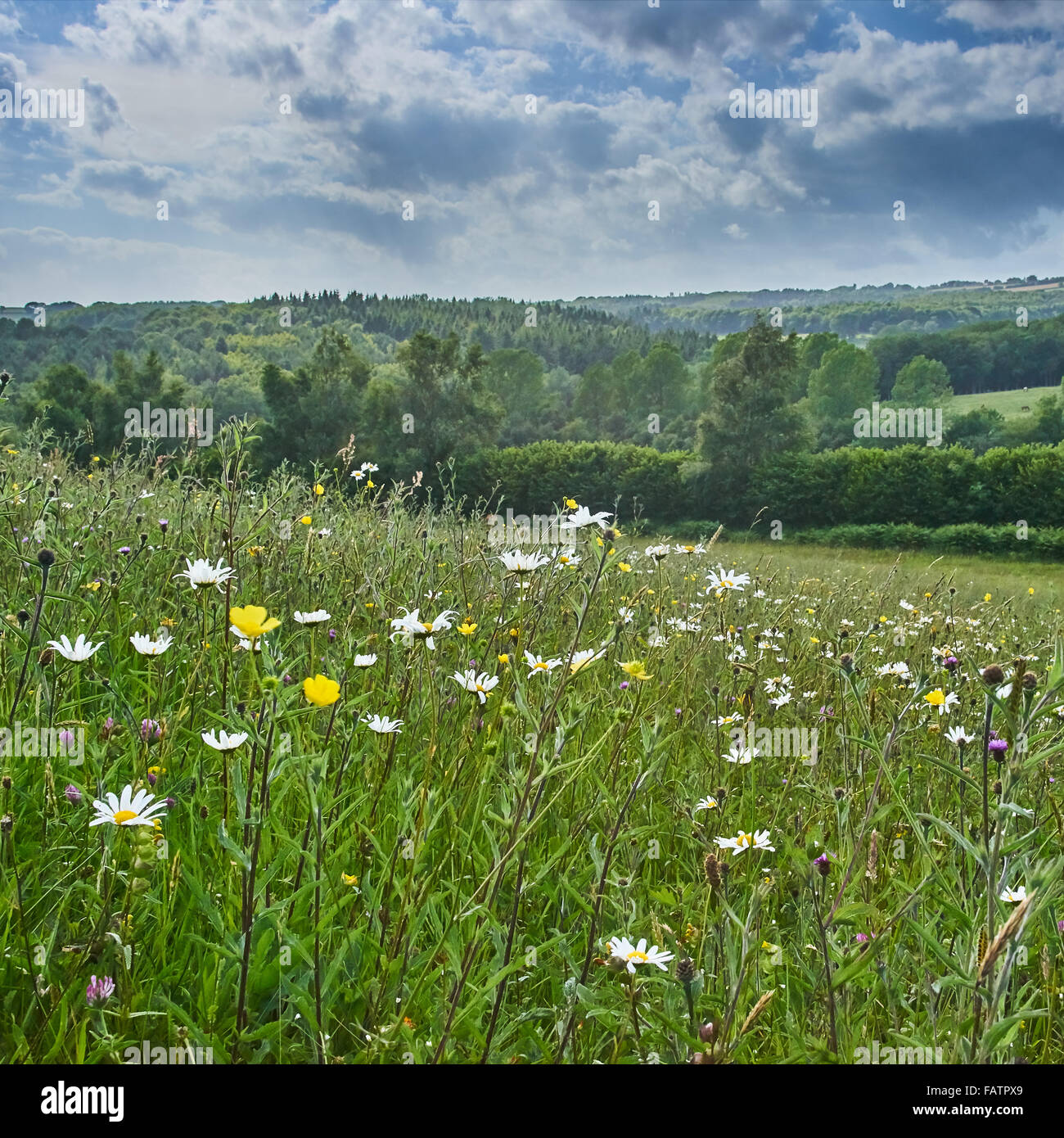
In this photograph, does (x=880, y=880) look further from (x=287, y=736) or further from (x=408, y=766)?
(x=287, y=736)

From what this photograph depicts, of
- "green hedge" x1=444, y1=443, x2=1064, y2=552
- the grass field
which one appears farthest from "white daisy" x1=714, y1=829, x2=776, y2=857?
the grass field

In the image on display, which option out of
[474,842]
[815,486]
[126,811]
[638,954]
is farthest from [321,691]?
[815,486]

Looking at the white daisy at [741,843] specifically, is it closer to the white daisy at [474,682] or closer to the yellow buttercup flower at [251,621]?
the white daisy at [474,682]

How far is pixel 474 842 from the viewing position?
1788mm

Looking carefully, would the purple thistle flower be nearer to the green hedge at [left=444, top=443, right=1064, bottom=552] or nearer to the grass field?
the green hedge at [left=444, top=443, right=1064, bottom=552]

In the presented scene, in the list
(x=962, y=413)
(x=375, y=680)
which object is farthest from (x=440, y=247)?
(x=375, y=680)

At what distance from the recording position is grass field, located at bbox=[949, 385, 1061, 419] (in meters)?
64.8

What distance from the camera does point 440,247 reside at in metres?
136

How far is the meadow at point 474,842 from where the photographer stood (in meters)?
1.11

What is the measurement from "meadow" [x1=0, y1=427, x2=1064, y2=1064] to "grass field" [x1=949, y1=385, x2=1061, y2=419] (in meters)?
67.8

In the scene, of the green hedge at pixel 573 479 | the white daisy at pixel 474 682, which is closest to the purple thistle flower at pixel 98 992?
the white daisy at pixel 474 682

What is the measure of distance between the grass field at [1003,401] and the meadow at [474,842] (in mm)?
67784

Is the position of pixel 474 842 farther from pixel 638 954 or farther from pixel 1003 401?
pixel 1003 401

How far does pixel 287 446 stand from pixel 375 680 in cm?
4451
